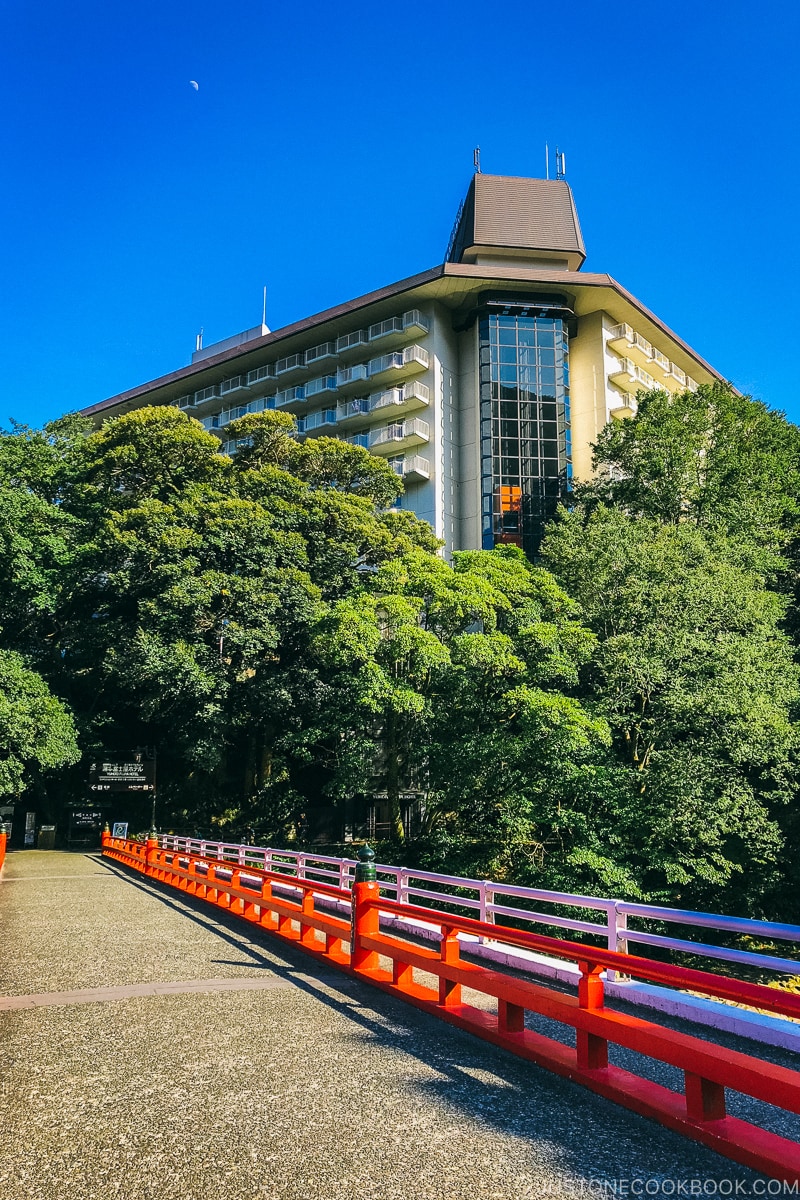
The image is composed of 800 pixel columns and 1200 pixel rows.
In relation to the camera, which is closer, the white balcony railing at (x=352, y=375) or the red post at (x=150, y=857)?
the red post at (x=150, y=857)

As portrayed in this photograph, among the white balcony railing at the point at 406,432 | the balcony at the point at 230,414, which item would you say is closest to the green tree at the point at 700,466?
the white balcony railing at the point at 406,432

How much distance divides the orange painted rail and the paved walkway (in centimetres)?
13

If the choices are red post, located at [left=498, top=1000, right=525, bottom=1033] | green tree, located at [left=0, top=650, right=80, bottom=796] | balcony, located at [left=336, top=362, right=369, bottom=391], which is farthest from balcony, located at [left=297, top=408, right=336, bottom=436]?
red post, located at [left=498, top=1000, right=525, bottom=1033]

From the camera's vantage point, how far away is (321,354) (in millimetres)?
50375

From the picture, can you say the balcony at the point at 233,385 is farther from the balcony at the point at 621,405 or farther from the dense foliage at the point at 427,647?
the balcony at the point at 621,405

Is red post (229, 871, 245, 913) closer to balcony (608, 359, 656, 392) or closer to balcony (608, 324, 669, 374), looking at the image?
balcony (608, 359, 656, 392)

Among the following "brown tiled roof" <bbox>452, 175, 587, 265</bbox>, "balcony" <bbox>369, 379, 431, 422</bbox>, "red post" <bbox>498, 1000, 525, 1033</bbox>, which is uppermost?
"brown tiled roof" <bbox>452, 175, 587, 265</bbox>

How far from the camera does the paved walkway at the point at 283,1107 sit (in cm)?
430

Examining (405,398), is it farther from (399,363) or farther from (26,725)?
(26,725)

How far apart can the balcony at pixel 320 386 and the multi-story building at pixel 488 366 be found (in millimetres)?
71

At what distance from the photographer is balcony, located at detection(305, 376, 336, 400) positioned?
49688 mm

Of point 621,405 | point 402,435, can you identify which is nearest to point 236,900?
point 402,435

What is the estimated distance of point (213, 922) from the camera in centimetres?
1357

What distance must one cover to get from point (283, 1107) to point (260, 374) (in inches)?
2052
